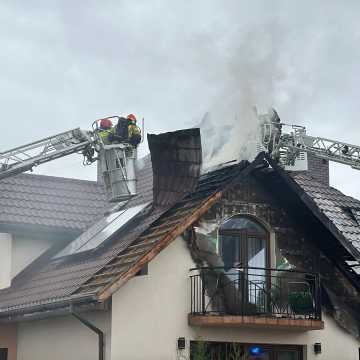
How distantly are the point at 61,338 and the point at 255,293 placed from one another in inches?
156

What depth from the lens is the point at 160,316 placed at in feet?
55.3

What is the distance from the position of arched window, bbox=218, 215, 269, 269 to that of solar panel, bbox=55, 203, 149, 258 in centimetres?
218

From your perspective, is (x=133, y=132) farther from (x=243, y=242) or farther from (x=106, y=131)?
(x=243, y=242)

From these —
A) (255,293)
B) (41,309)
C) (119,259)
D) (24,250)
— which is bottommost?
(41,309)

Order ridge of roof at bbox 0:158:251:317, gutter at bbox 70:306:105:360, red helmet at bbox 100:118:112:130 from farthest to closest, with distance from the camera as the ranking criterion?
red helmet at bbox 100:118:112:130 < gutter at bbox 70:306:105:360 < ridge of roof at bbox 0:158:251:317

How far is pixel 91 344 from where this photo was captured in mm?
16906

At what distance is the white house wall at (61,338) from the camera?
55.1 feet

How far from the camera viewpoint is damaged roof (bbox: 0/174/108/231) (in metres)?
21.6

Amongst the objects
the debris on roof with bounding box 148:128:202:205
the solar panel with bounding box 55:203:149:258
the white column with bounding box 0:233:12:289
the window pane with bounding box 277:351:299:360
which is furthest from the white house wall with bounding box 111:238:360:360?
the white column with bounding box 0:233:12:289

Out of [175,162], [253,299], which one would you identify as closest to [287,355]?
[253,299]

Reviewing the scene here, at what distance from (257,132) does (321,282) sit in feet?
16.7

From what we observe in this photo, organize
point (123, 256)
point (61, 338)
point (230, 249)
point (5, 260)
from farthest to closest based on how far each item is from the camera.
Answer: point (5, 260)
point (230, 249)
point (61, 338)
point (123, 256)

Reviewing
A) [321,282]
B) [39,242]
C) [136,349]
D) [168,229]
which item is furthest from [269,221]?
[39,242]

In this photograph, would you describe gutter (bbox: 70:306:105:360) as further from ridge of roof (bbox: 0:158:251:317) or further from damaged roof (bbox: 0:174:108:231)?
damaged roof (bbox: 0:174:108:231)
